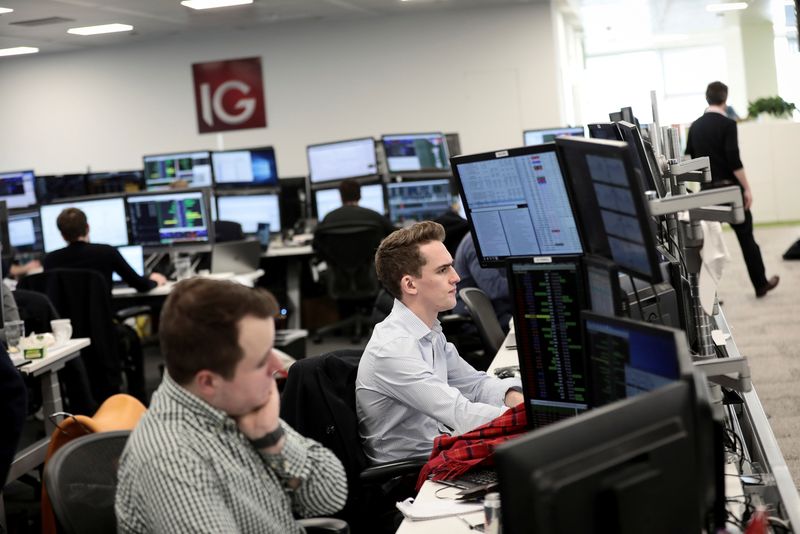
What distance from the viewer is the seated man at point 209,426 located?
4.80 ft

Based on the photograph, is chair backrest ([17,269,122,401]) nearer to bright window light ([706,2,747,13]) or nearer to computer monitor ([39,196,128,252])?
computer monitor ([39,196,128,252])

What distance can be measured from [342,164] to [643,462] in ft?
22.2

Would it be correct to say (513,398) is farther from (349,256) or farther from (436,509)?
(349,256)

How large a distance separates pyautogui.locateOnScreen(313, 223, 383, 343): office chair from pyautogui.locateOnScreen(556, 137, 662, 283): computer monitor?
4.81 meters

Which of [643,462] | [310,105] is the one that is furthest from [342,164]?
[643,462]

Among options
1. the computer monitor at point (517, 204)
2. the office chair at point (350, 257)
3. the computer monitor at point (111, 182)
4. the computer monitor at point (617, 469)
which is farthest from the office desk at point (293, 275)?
the computer monitor at point (617, 469)

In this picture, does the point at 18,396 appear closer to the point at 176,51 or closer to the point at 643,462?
the point at 643,462

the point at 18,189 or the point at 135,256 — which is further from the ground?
the point at 18,189

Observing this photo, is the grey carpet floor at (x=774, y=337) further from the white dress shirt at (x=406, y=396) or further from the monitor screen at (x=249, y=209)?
the monitor screen at (x=249, y=209)

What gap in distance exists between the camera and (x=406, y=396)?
2520mm

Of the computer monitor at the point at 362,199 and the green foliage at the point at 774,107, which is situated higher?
the green foliage at the point at 774,107

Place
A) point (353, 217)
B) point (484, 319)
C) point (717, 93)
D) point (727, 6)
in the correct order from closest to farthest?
1. point (484, 319)
2. point (353, 217)
3. point (717, 93)
4. point (727, 6)

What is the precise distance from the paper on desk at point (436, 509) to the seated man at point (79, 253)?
3.78 meters

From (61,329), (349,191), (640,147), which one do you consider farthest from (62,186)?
(640,147)
